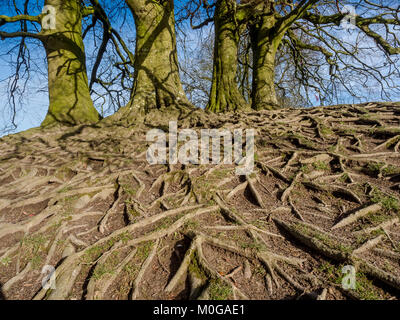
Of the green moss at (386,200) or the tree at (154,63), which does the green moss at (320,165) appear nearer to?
the green moss at (386,200)

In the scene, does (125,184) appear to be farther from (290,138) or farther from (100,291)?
(290,138)

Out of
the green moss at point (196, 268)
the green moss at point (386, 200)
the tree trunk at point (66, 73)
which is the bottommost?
the green moss at point (196, 268)

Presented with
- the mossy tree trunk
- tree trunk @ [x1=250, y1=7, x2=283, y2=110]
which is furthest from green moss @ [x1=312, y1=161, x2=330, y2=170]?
tree trunk @ [x1=250, y1=7, x2=283, y2=110]

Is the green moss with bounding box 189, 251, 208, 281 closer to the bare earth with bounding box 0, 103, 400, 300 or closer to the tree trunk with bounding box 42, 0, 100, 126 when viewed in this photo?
the bare earth with bounding box 0, 103, 400, 300

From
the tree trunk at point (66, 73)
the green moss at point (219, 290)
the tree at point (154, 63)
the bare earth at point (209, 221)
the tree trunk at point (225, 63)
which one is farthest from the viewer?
the tree trunk at point (225, 63)

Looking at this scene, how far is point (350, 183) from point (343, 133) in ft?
5.28

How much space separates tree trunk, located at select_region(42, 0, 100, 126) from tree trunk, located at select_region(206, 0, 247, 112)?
3432 millimetres

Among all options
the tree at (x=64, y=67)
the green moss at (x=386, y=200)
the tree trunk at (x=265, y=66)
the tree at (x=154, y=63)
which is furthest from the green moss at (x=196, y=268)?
the tree trunk at (x=265, y=66)

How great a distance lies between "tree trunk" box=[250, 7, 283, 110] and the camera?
663cm

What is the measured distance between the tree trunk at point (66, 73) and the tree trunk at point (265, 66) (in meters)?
4.85

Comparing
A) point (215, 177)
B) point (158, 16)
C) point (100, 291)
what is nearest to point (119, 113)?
point (158, 16)

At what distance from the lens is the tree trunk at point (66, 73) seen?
526 centimetres

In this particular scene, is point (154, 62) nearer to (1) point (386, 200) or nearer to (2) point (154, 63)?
(2) point (154, 63)

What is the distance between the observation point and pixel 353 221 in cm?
212
